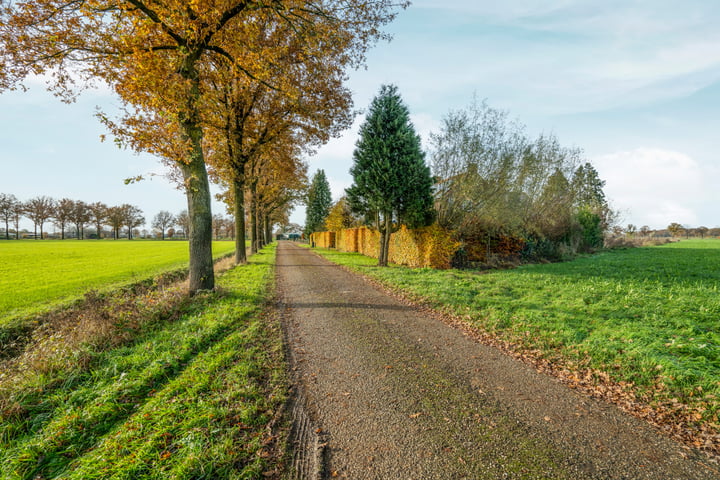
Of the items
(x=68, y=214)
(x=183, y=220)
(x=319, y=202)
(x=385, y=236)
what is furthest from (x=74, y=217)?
(x=385, y=236)

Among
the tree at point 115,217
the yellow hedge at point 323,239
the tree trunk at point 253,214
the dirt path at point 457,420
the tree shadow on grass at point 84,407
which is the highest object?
the tree at point 115,217

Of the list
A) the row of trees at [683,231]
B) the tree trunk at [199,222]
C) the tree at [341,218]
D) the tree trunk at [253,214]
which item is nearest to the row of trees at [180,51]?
the tree trunk at [199,222]

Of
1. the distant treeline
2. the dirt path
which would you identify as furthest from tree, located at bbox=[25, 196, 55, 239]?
the dirt path

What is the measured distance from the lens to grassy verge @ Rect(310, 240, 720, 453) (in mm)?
3441

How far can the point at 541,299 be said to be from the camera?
7508mm

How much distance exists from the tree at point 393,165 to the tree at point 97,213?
86.3 m

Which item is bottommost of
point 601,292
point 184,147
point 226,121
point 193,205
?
point 601,292

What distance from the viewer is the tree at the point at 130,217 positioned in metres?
75.6

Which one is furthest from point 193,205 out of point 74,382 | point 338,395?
point 338,395

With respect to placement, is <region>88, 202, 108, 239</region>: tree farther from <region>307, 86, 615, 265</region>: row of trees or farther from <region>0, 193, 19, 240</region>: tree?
<region>307, 86, 615, 265</region>: row of trees

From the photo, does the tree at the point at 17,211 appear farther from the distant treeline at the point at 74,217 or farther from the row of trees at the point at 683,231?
the row of trees at the point at 683,231

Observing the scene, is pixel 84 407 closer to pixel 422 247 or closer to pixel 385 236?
pixel 422 247

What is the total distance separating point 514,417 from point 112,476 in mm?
3841

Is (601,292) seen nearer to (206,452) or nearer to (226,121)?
(206,452)
